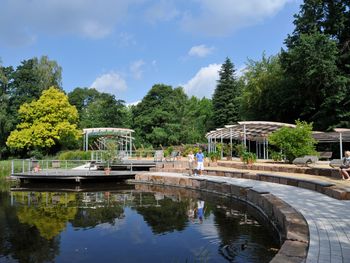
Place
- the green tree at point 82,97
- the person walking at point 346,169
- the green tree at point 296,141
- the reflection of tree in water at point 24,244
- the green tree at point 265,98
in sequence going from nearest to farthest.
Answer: the reflection of tree in water at point 24,244
the person walking at point 346,169
the green tree at point 296,141
the green tree at point 265,98
the green tree at point 82,97

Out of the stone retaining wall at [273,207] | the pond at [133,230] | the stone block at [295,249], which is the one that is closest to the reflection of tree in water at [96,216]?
the pond at [133,230]

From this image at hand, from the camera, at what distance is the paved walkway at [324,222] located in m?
4.95

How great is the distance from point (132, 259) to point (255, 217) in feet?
14.5

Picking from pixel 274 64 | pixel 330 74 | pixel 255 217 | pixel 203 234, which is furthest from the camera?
pixel 274 64

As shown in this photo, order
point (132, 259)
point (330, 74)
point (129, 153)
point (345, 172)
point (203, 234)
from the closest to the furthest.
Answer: point (132, 259)
point (203, 234)
point (345, 172)
point (330, 74)
point (129, 153)

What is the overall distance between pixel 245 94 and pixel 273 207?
96.3 ft

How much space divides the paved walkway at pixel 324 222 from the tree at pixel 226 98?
107 feet

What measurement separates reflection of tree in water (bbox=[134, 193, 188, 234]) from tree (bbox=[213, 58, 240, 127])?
30614 millimetres

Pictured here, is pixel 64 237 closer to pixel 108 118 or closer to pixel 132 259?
pixel 132 259

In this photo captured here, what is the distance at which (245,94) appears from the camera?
1463 inches

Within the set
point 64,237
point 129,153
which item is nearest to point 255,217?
point 64,237

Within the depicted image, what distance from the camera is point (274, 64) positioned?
143ft

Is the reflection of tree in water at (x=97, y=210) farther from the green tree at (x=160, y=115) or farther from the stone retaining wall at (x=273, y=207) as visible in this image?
the green tree at (x=160, y=115)

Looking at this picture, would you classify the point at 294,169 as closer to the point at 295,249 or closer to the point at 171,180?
the point at 171,180
